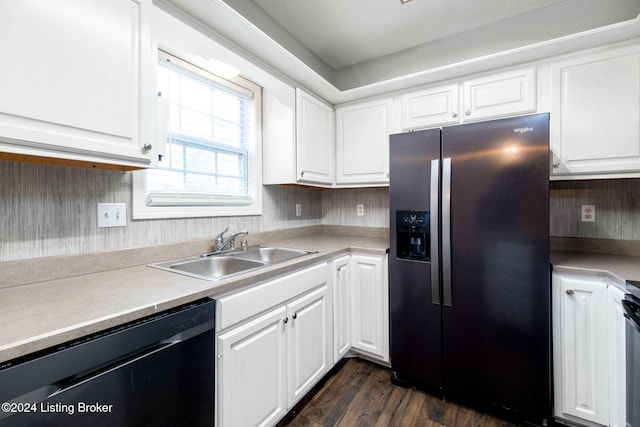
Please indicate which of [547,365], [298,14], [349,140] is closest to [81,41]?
[298,14]

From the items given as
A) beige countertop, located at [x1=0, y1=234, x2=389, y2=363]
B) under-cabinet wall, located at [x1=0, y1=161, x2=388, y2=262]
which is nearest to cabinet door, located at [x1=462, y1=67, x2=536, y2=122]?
beige countertop, located at [x1=0, y1=234, x2=389, y2=363]

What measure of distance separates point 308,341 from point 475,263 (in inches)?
42.1

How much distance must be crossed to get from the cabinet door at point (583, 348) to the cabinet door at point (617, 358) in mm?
21

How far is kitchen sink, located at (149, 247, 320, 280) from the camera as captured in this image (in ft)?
4.96

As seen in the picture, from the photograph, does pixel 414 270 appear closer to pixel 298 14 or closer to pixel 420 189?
pixel 420 189

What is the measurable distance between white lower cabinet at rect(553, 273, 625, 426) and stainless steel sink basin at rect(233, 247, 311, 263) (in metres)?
1.47

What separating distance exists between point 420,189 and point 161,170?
1.56 m

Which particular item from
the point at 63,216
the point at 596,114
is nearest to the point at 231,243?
the point at 63,216

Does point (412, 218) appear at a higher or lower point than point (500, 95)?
lower

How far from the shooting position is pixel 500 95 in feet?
6.13

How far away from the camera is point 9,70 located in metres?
0.83

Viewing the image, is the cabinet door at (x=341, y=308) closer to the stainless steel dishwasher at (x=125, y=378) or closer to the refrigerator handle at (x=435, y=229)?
the refrigerator handle at (x=435, y=229)

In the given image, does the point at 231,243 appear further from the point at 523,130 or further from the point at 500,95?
the point at 500,95

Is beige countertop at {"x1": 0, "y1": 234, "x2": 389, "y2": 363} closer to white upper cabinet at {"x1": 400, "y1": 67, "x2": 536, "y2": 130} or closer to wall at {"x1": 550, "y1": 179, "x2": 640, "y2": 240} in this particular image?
white upper cabinet at {"x1": 400, "y1": 67, "x2": 536, "y2": 130}
